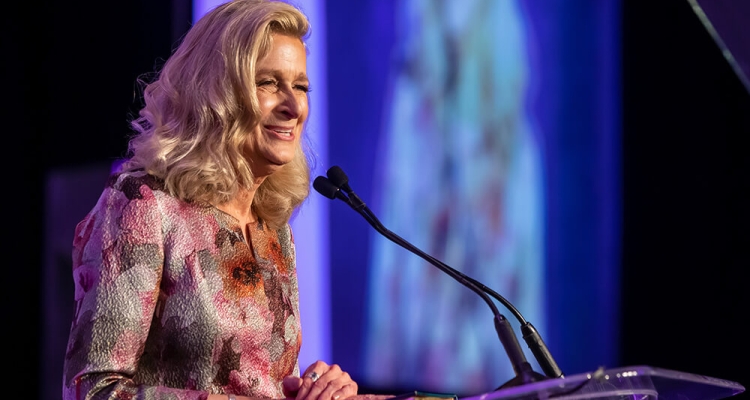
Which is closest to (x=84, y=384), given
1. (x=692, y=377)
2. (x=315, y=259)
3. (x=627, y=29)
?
(x=692, y=377)

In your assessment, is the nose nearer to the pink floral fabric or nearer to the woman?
the woman

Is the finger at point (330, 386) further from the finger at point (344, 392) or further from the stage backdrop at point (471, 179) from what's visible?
the stage backdrop at point (471, 179)

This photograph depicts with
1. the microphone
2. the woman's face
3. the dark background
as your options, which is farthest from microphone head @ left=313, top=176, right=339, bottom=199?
the dark background

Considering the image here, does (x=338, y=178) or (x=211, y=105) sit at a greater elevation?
(x=211, y=105)

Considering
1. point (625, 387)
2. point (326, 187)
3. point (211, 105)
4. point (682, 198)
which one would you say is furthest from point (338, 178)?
point (682, 198)

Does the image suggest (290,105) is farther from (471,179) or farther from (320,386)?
(471,179)

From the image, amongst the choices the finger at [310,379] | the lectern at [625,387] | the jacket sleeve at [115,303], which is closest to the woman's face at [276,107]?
the jacket sleeve at [115,303]

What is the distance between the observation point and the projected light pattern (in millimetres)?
2859

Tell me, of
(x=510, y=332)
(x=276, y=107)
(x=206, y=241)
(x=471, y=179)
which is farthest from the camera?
(x=471, y=179)

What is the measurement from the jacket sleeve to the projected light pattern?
5.49 ft

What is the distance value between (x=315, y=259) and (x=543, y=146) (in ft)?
3.21

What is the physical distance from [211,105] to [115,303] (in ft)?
1.46

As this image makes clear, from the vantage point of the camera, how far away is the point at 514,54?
289cm

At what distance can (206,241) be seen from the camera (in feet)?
4.95
